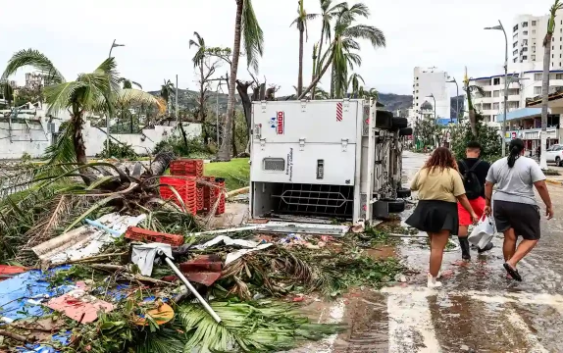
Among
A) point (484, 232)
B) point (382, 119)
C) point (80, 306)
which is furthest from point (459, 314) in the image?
point (382, 119)

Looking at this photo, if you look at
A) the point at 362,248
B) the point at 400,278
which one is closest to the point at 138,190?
the point at 362,248

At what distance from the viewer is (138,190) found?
9219 millimetres

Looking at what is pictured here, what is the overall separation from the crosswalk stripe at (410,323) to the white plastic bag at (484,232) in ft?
5.74

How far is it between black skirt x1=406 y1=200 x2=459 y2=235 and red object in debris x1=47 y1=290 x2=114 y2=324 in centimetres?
381

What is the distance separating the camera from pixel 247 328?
4.89 m

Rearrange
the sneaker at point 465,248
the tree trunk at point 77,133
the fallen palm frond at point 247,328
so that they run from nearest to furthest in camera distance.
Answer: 1. the fallen palm frond at point 247,328
2. the sneaker at point 465,248
3. the tree trunk at point 77,133

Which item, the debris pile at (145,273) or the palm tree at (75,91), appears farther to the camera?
the palm tree at (75,91)

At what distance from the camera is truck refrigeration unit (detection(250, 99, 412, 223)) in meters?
9.49

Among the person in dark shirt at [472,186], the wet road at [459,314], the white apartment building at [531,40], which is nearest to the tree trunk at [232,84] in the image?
the person in dark shirt at [472,186]

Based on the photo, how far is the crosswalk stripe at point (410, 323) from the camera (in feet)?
15.5

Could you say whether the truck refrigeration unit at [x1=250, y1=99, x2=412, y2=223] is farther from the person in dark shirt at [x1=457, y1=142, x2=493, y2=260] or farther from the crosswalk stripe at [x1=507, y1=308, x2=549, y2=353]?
the crosswalk stripe at [x1=507, y1=308, x2=549, y2=353]

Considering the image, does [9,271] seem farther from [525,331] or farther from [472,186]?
[472,186]

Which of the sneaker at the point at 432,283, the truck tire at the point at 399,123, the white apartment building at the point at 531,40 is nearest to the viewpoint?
the sneaker at the point at 432,283

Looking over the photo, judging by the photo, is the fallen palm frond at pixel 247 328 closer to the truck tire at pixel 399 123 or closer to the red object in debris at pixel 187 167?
the red object in debris at pixel 187 167
